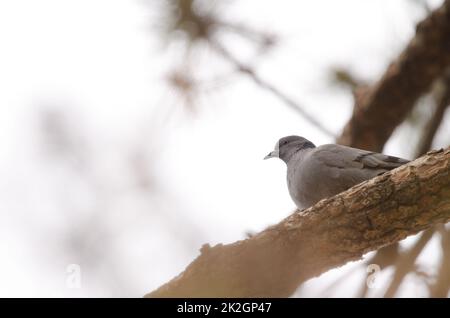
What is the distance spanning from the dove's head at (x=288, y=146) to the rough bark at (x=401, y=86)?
0.40m

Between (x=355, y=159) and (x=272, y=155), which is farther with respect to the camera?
(x=272, y=155)

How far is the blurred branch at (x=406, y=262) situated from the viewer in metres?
4.50

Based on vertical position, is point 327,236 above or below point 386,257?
below

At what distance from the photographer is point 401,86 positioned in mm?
5902

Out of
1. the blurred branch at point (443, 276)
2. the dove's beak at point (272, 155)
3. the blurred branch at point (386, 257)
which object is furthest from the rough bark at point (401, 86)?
the blurred branch at point (443, 276)

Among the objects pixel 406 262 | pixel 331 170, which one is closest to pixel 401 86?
pixel 331 170

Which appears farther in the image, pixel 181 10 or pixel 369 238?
pixel 181 10

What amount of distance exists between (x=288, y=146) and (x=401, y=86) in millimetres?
1357

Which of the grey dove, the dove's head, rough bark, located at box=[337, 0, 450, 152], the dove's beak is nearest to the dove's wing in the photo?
the grey dove

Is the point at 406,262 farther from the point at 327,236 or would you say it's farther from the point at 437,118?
the point at 437,118
